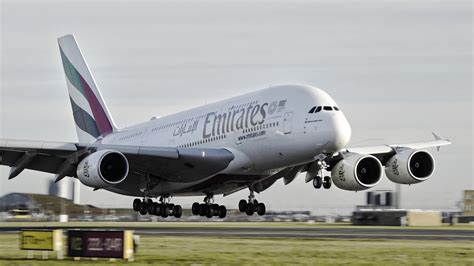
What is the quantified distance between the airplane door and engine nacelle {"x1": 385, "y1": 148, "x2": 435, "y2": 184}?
1006cm

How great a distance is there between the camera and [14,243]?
139 feet

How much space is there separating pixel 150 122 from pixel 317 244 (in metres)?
21.2

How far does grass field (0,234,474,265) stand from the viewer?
32.3 metres

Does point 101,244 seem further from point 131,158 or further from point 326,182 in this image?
point 131,158

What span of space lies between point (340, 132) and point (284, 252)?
760 cm

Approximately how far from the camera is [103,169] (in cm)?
4725

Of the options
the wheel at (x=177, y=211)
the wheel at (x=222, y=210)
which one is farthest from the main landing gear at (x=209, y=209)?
the wheel at (x=177, y=211)

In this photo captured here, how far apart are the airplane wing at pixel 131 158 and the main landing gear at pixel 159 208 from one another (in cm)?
263

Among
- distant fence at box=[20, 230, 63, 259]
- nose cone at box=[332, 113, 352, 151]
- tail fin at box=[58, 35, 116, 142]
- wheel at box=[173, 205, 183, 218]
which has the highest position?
tail fin at box=[58, 35, 116, 142]

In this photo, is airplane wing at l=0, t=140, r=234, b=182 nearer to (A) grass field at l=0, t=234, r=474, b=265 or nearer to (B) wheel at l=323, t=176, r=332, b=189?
(A) grass field at l=0, t=234, r=474, b=265

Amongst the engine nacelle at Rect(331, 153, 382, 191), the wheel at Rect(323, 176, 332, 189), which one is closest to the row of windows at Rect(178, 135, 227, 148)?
the engine nacelle at Rect(331, 153, 382, 191)

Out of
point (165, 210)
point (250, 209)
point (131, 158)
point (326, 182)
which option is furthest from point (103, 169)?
point (326, 182)

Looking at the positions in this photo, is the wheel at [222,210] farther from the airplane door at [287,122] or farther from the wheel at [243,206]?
the airplane door at [287,122]

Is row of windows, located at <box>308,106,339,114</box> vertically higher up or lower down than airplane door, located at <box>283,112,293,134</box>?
higher up
